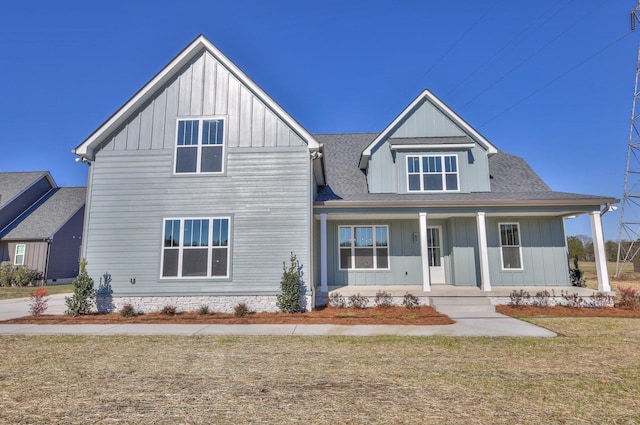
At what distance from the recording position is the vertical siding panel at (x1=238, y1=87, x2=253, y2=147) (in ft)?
35.7

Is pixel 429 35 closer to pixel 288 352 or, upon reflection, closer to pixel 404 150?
pixel 404 150

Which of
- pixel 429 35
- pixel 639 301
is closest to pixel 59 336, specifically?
pixel 639 301

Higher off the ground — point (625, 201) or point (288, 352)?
point (625, 201)

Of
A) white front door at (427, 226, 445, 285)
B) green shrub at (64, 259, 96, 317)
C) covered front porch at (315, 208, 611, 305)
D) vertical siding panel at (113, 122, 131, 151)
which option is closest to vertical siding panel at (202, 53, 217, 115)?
vertical siding panel at (113, 122, 131, 151)

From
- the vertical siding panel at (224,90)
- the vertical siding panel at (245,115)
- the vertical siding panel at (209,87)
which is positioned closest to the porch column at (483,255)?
the vertical siding panel at (245,115)

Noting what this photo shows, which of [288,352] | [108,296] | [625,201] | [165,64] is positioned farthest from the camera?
[625,201]

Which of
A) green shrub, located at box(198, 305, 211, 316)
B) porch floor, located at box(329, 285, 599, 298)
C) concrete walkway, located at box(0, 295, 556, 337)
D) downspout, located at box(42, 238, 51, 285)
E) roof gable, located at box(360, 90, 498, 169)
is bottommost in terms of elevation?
concrete walkway, located at box(0, 295, 556, 337)

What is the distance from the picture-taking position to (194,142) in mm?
10945

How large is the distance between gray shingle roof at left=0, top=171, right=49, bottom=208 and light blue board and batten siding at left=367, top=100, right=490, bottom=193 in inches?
1063

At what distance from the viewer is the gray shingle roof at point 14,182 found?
2414 cm

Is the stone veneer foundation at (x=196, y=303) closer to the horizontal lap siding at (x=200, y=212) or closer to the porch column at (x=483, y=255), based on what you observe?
the horizontal lap siding at (x=200, y=212)

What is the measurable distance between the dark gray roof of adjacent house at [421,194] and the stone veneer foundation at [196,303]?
162 inches

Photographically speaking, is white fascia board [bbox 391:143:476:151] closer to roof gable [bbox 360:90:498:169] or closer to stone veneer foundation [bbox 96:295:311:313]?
roof gable [bbox 360:90:498:169]

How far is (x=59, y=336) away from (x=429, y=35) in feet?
68.2
